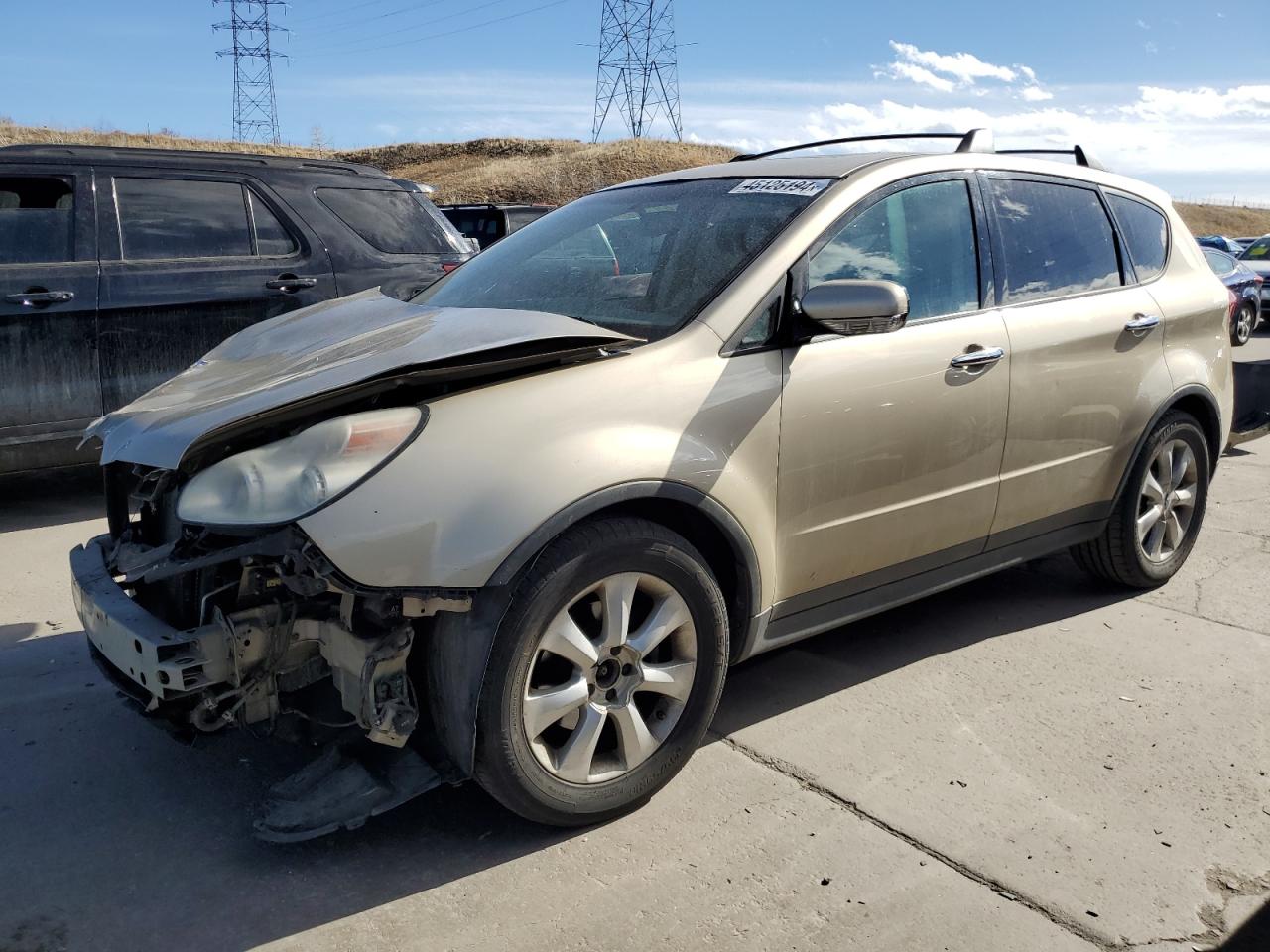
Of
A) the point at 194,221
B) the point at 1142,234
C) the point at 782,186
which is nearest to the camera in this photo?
the point at 782,186

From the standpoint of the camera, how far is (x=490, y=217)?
15250 mm

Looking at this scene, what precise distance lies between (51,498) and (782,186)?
493 cm

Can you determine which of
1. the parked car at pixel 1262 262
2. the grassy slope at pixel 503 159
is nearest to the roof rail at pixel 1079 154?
the parked car at pixel 1262 262

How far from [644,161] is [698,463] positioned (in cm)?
4798

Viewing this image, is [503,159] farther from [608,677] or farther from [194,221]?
[608,677]

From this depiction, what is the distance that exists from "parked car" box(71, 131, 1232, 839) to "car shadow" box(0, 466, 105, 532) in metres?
2.98

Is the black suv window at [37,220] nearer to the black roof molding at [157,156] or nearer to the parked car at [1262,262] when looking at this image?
the black roof molding at [157,156]

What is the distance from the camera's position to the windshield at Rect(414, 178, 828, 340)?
338cm

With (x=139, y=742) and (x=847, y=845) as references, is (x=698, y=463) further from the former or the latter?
(x=139, y=742)

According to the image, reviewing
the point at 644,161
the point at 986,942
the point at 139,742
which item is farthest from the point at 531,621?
the point at 644,161

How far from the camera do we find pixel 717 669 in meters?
3.16

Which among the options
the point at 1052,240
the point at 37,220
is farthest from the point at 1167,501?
the point at 37,220

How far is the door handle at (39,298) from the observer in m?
5.66

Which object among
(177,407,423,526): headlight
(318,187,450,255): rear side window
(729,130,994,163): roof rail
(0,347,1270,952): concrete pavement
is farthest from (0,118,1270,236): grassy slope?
(177,407,423,526): headlight
